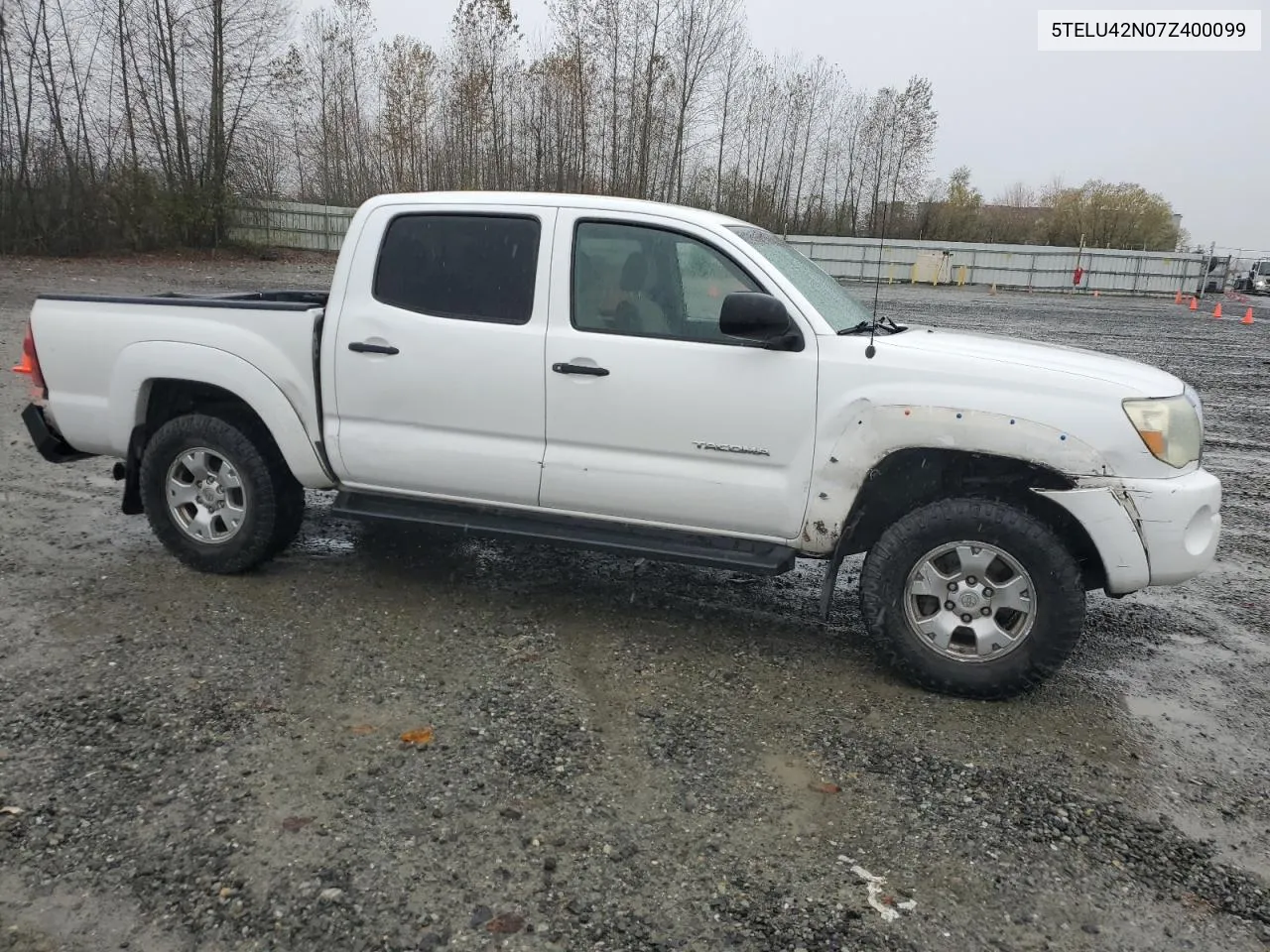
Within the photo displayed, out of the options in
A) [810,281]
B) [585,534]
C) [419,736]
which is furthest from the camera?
[810,281]

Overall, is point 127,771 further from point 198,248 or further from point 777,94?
point 777,94

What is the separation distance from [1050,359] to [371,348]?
3113mm

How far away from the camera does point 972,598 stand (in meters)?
3.98

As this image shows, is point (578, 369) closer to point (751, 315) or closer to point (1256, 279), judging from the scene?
point (751, 315)

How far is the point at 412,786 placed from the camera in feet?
10.6

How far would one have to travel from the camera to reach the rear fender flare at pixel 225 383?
4754 mm

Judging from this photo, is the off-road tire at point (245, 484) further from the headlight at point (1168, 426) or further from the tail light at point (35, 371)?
the headlight at point (1168, 426)

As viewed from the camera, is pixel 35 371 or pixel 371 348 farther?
pixel 35 371

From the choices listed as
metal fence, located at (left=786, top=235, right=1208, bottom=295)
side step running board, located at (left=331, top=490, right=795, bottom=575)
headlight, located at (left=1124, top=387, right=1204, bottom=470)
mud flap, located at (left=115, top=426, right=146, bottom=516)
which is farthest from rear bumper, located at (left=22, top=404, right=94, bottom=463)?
metal fence, located at (left=786, top=235, right=1208, bottom=295)

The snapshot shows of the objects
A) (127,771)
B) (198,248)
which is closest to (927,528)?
(127,771)

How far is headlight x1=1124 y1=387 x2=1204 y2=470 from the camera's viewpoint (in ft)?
12.2

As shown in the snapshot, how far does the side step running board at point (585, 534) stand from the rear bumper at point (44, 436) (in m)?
1.76

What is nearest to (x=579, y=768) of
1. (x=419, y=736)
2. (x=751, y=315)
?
(x=419, y=736)

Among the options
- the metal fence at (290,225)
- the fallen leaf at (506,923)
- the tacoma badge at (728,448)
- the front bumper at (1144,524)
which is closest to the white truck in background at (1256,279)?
the metal fence at (290,225)
